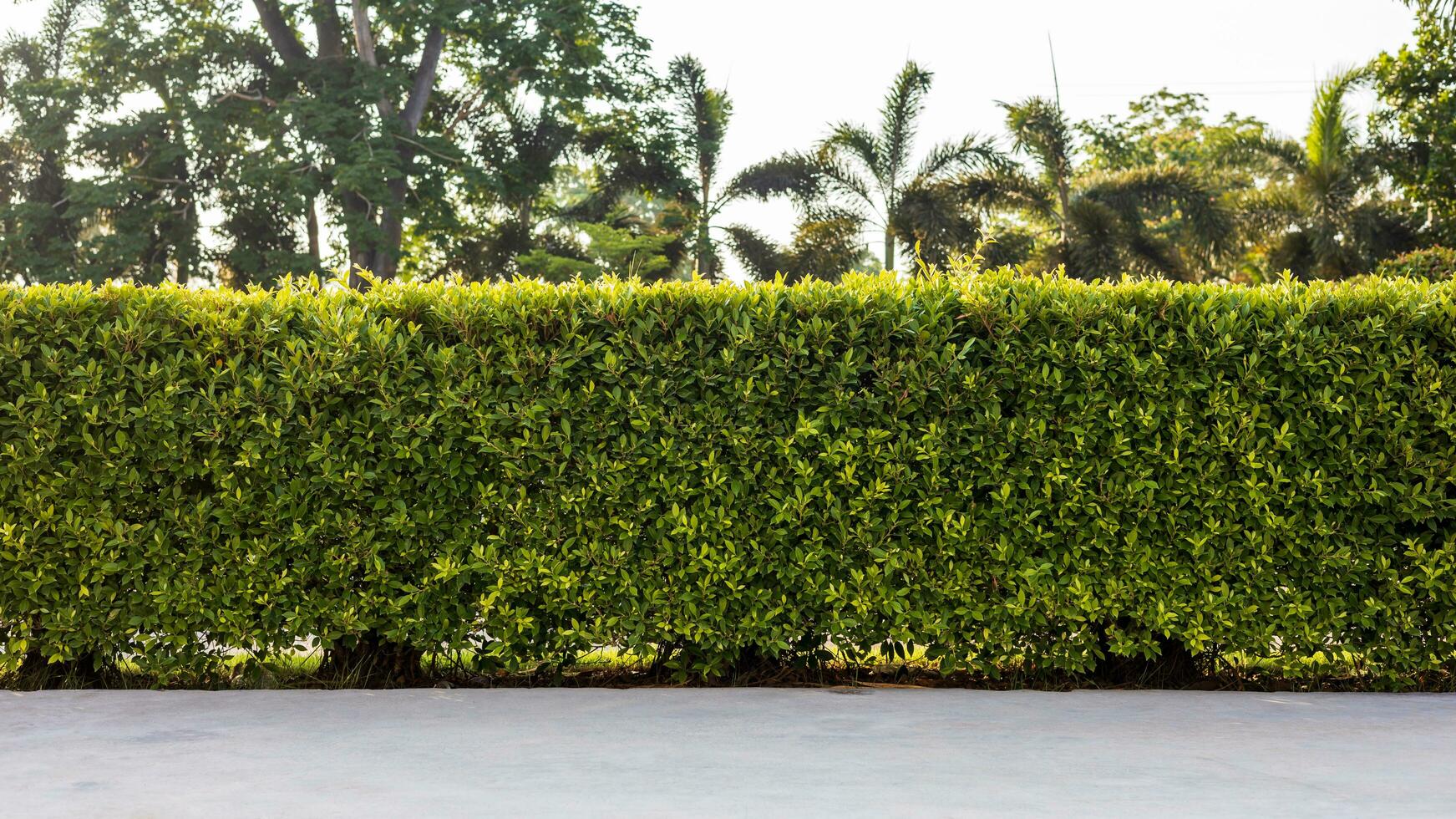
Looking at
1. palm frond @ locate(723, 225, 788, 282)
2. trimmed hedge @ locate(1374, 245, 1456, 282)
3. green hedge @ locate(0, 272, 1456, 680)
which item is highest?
palm frond @ locate(723, 225, 788, 282)

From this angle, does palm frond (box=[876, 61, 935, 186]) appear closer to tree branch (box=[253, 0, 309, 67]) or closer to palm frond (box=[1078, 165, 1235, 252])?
A: palm frond (box=[1078, 165, 1235, 252])

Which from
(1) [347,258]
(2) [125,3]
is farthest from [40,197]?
(1) [347,258]

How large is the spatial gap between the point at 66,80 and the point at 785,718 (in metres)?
28.0

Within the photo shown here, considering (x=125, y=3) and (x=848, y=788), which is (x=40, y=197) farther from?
(x=848, y=788)

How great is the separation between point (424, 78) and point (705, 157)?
22.1ft

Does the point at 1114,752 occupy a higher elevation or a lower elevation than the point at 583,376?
lower

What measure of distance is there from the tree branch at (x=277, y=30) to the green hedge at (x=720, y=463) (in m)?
22.6

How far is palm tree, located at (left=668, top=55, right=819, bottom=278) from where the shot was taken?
2695cm

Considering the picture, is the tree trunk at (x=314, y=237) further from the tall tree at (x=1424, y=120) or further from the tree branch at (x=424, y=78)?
the tall tree at (x=1424, y=120)

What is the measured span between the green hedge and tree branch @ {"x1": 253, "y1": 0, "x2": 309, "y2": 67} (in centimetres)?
2262

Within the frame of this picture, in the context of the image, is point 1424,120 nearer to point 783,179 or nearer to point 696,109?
point 783,179

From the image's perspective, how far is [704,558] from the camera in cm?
582

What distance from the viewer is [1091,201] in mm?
24547

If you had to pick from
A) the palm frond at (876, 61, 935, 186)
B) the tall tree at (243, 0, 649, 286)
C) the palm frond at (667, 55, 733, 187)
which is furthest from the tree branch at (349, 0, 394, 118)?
the palm frond at (876, 61, 935, 186)
